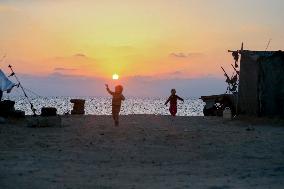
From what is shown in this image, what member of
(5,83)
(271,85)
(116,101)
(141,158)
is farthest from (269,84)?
(141,158)

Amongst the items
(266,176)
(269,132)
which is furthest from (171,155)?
(269,132)

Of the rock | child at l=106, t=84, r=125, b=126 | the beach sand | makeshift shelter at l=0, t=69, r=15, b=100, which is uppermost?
makeshift shelter at l=0, t=69, r=15, b=100

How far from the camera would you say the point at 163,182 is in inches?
400

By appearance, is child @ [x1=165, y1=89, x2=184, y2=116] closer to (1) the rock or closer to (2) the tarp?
(2) the tarp

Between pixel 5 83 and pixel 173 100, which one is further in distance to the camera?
pixel 173 100

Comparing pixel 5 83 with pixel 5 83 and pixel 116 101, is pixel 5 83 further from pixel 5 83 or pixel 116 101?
pixel 116 101

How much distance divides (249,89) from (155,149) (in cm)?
1552

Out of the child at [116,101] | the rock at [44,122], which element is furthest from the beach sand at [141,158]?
the child at [116,101]

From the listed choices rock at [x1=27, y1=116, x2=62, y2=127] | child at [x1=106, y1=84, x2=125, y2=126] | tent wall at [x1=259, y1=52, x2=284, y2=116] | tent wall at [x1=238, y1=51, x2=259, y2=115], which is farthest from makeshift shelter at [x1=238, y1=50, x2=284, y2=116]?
rock at [x1=27, y1=116, x2=62, y2=127]

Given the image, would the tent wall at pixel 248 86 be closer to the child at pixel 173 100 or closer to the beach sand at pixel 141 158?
the child at pixel 173 100

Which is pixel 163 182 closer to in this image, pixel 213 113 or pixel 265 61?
pixel 265 61

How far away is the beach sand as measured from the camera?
10.2 meters

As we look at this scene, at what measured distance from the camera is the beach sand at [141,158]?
10.2 metres

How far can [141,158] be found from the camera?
1350 centimetres
